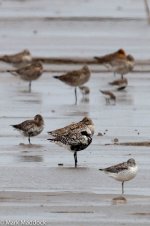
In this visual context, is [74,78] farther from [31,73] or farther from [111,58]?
[111,58]

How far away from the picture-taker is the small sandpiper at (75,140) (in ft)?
49.2

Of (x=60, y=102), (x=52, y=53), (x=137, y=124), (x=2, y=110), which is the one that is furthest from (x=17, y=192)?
(x=52, y=53)

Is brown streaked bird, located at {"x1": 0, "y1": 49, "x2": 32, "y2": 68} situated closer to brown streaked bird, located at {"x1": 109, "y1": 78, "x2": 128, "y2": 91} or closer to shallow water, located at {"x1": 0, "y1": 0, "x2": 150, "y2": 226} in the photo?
shallow water, located at {"x1": 0, "y1": 0, "x2": 150, "y2": 226}

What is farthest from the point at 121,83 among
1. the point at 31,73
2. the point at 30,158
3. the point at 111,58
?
the point at 30,158

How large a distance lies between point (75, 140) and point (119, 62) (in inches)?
458

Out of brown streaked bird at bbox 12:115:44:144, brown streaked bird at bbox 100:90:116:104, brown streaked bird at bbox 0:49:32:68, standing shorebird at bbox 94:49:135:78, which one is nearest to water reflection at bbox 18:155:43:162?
brown streaked bird at bbox 12:115:44:144

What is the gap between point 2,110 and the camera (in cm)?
2078

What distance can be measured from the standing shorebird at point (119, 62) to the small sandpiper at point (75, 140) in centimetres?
1097

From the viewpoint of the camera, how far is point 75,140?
15.0m

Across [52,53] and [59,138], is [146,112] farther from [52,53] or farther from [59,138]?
[52,53]

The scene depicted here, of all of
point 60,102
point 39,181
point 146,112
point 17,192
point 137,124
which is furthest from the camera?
point 60,102

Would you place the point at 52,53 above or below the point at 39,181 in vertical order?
above

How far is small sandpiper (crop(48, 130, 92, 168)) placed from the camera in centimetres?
1500

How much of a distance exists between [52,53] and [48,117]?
1065 centimetres
